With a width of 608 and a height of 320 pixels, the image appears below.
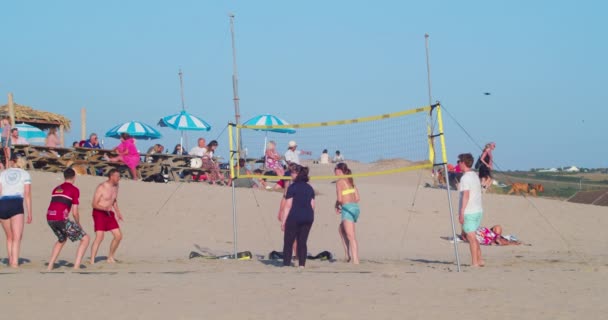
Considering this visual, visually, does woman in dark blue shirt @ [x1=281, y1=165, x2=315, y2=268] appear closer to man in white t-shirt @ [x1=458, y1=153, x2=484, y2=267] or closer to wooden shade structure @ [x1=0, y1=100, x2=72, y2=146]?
man in white t-shirt @ [x1=458, y1=153, x2=484, y2=267]

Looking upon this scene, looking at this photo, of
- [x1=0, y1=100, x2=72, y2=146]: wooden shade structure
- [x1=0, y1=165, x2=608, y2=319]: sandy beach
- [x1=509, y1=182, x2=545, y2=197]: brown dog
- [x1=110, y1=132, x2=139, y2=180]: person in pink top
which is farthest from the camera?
[x1=0, y1=100, x2=72, y2=146]: wooden shade structure

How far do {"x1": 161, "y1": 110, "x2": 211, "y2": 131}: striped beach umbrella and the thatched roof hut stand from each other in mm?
4872

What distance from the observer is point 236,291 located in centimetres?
793

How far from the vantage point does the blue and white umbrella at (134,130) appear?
22.6m

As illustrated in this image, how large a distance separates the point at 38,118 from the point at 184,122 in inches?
221

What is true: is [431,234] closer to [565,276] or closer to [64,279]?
[565,276]

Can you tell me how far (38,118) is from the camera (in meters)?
25.0

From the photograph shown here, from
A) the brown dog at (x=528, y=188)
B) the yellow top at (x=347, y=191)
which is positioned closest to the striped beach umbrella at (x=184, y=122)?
the brown dog at (x=528, y=188)

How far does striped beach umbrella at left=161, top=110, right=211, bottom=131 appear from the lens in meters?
22.0

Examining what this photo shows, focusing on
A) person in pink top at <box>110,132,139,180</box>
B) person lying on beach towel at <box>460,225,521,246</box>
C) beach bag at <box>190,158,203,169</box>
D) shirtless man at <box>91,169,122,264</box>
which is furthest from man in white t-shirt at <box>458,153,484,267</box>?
beach bag at <box>190,158,203,169</box>

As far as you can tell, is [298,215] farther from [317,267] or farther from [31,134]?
[31,134]

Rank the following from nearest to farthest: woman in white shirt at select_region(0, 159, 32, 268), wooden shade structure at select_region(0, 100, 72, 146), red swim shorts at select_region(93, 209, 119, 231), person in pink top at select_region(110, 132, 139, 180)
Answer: woman in white shirt at select_region(0, 159, 32, 268)
red swim shorts at select_region(93, 209, 119, 231)
person in pink top at select_region(110, 132, 139, 180)
wooden shade structure at select_region(0, 100, 72, 146)

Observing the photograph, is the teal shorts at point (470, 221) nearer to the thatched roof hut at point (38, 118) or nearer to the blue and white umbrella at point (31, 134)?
the blue and white umbrella at point (31, 134)

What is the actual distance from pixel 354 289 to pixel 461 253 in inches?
223
